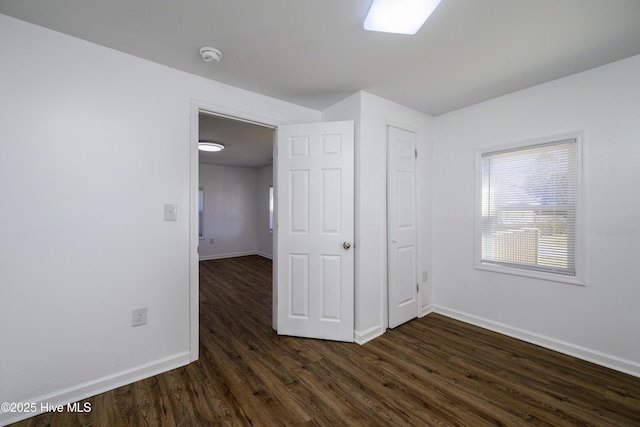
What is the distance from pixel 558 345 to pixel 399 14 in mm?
2945

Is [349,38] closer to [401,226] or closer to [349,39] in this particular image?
[349,39]

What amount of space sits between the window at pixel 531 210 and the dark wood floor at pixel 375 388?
2.56 ft

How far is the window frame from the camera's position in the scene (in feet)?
7.08

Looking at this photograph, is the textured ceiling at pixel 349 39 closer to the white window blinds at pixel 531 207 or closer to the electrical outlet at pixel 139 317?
the white window blinds at pixel 531 207

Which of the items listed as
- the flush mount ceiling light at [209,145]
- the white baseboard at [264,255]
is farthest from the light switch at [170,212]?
the white baseboard at [264,255]

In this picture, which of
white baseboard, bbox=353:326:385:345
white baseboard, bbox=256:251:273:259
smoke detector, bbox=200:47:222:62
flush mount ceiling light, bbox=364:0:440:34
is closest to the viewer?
flush mount ceiling light, bbox=364:0:440:34

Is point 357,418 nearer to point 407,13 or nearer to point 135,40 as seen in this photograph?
point 407,13

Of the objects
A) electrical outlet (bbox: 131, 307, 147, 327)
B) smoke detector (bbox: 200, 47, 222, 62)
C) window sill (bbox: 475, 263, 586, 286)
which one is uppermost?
smoke detector (bbox: 200, 47, 222, 62)

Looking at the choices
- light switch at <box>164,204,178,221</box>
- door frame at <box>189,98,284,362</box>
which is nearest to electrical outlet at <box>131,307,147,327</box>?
door frame at <box>189,98,284,362</box>

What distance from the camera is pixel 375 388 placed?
181cm

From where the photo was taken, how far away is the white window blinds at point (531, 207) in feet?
7.43

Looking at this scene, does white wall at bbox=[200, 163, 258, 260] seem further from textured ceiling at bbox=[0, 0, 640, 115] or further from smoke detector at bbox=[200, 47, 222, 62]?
smoke detector at bbox=[200, 47, 222, 62]

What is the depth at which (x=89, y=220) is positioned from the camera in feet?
5.74

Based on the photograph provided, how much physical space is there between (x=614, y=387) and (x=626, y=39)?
2416 mm
